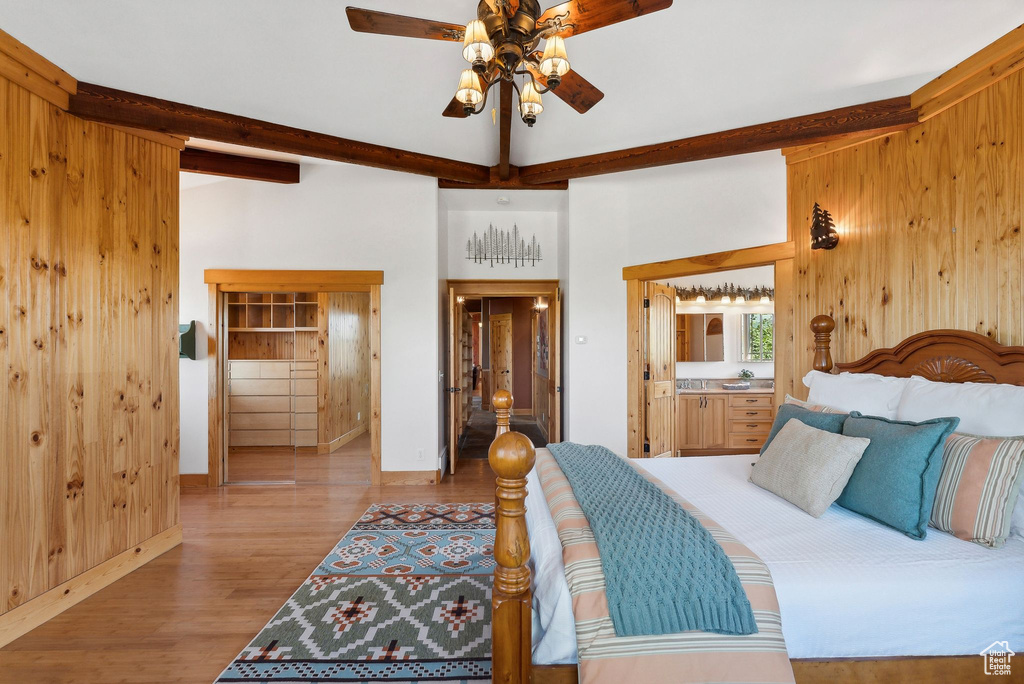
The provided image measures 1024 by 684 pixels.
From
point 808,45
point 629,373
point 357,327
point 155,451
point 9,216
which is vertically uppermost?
point 808,45

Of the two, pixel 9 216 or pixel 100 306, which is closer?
pixel 9 216

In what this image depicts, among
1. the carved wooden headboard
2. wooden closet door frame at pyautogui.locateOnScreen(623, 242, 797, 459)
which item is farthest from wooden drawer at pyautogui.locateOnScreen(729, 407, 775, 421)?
the carved wooden headboard

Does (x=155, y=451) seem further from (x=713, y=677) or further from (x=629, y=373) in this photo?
(x=629, y=373)

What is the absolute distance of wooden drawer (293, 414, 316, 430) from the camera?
5.13m

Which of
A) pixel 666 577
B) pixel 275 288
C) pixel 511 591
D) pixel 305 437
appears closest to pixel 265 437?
pixel 305 437

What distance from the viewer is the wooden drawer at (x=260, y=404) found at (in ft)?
16.9

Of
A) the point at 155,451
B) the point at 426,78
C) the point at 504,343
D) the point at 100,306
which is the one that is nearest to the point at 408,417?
the point at 155,451

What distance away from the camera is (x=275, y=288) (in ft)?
15.1

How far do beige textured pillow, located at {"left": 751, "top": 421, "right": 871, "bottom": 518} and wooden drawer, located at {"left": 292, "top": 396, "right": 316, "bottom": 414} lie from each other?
444cm

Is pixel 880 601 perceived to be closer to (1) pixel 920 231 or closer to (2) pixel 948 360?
(2) pixel 948 360

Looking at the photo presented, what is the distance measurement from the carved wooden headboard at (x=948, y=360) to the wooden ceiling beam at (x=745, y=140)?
4.25 feet

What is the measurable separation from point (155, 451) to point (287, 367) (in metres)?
2.16

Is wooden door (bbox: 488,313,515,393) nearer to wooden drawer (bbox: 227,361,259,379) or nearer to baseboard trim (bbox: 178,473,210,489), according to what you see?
wooden drawer (bbox: 227,361,259,379)

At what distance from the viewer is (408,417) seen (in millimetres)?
4520
